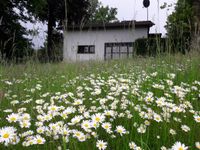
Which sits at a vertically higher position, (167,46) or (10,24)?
(10,24)

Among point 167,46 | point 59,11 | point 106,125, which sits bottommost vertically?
point 106,125

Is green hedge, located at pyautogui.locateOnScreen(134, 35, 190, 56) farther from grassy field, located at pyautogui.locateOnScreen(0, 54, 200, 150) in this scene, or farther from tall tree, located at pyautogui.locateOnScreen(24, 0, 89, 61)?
tall tree, located at pyautogui.locateOnScreen(24, 0, 89, 61)

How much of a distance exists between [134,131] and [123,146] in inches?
9.2

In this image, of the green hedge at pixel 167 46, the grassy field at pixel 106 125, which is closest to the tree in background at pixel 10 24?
the green hedge at pixel 167 46

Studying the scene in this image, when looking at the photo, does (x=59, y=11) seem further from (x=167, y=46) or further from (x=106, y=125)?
(x=106, y=125)

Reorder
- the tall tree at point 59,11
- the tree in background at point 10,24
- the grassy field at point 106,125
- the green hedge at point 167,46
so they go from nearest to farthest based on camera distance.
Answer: the grassy field at point 106,125 → the green hedge at point 167,46 → the tree in background at point 10,24 → the tall tree at point 59,11

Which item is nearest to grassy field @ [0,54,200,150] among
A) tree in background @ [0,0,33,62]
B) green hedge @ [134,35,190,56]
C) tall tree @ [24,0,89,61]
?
green hedge @ [134,35,190,56]

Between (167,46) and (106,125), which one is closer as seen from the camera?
(106,125)

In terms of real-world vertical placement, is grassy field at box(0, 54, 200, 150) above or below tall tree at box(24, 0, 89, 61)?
below

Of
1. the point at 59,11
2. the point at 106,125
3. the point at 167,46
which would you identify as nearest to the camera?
the point at 106,125

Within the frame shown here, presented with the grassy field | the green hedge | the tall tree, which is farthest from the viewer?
the tall tree

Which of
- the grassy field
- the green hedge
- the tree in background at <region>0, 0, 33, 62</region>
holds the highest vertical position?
the tree in background at <region>0, 0, 33, 62</region>

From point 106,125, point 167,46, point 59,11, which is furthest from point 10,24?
point 106,125

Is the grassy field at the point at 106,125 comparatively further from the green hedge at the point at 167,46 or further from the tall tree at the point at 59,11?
the tall tree at the point at 59,11
